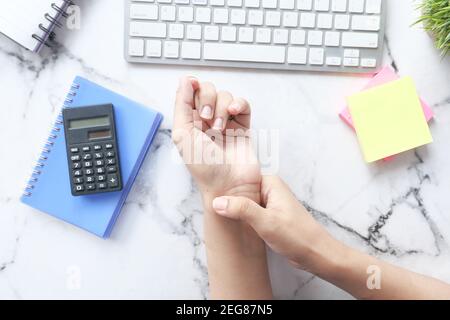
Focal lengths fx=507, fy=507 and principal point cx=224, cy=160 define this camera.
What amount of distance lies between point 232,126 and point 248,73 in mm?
88

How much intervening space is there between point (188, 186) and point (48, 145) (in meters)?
0.23

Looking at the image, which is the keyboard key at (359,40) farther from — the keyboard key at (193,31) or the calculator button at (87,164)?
the calculator button at (87,164)

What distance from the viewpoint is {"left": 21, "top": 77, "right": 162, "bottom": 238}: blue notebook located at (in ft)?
2.55

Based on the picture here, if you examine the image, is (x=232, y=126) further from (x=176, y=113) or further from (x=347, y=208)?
(x=347, y=208)

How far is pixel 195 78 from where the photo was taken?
2.43 ft

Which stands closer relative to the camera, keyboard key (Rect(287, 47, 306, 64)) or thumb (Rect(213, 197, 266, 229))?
thumb (Rect(213, 197, 266, 229))

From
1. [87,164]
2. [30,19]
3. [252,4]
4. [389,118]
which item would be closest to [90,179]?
[87,164]

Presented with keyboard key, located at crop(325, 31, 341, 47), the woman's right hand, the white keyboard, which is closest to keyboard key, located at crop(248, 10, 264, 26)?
the white keyboard

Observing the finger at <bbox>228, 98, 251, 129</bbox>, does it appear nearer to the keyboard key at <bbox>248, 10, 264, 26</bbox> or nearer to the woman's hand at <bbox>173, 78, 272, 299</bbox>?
the woman's hand at <bbox>173, 78, 272, 299</bbox>

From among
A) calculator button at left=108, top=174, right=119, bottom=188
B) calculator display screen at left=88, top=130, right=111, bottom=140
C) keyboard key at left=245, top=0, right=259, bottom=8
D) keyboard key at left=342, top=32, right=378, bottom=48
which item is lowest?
calculator button at left=108, top=174, right=119, bottom=188

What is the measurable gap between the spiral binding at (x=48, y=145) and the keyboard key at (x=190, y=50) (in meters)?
0.17

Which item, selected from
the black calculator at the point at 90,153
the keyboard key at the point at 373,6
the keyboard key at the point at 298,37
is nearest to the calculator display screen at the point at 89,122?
the black calculator at the point at 90,153
